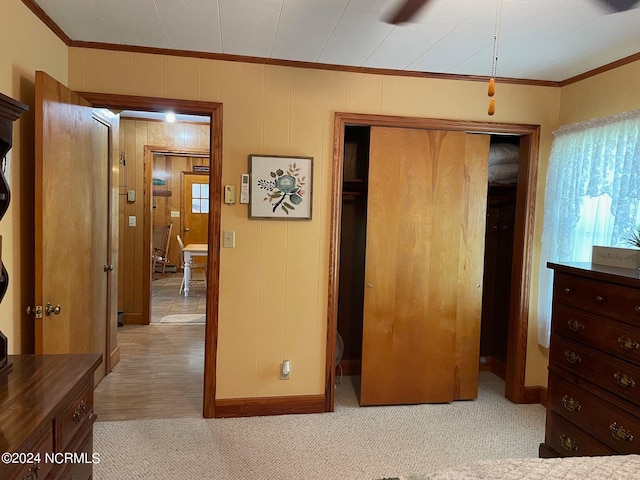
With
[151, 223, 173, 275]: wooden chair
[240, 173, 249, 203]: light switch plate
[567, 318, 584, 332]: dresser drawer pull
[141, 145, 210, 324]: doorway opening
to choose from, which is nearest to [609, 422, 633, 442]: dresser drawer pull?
[567, 318, 584, 332]: dresser drawer pull

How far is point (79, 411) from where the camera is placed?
1.44 m

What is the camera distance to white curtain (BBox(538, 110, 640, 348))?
2459 millimetres

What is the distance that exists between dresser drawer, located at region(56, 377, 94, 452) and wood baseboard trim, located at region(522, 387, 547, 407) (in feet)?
9.70

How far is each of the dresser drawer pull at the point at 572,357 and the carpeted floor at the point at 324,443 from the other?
77cm

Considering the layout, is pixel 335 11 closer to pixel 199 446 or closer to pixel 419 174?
pixel 419 174

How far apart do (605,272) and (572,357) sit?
0.48m

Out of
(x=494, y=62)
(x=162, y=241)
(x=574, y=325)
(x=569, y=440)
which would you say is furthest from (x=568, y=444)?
(x=162, y=241)

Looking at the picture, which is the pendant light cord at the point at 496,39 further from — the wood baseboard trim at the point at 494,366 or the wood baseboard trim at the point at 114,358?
the wood baseboard trim at the point at 114,358

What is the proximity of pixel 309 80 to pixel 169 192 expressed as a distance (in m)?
6.87

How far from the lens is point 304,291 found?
9.59ft

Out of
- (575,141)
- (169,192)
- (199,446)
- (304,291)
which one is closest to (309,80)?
(304,291)

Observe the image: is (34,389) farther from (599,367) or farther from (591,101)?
(591,101)

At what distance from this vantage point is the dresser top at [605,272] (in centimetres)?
183

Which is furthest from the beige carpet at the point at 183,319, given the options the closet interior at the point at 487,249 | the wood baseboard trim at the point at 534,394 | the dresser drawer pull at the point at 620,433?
the dresser drawer pull at the point at 620,433
